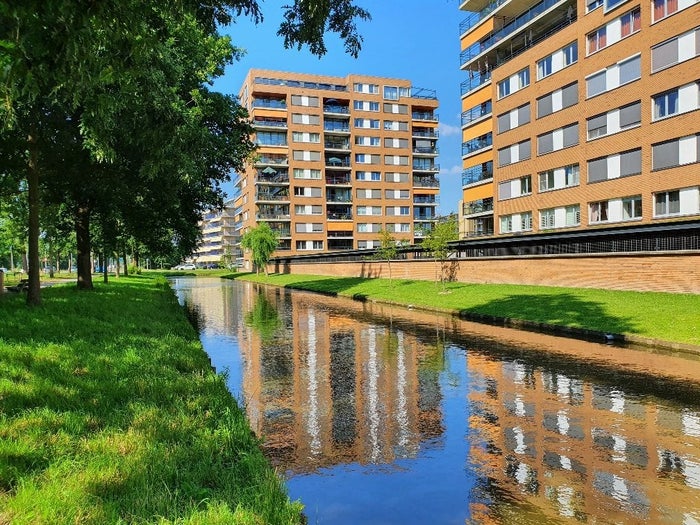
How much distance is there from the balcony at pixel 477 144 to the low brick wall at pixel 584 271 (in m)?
18.7

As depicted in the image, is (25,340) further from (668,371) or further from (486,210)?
(486,210)

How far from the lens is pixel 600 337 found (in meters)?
14.2

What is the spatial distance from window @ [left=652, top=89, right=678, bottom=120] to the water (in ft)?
79.0

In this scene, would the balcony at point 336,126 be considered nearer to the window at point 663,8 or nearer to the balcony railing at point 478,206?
the balcony railing at point 478,206

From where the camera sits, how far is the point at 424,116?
92500mm

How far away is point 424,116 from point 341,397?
89777mm

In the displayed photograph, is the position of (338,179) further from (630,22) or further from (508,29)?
(630,22)

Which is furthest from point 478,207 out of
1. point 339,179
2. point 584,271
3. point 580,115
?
point 339,179

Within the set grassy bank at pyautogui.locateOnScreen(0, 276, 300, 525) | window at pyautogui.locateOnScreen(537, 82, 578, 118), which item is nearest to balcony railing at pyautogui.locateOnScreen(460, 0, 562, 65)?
window at pyautogui.locateOnScreen(537, 82, 578, 118)

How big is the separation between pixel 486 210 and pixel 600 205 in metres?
14.1

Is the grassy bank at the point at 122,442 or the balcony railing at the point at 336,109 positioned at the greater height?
the balcony railing at the point at 336,109

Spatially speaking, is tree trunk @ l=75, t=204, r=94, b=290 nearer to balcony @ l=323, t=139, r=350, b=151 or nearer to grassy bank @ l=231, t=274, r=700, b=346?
grassy bank @ l=231, t=274, r=700, b=346

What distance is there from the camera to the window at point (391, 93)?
291ft

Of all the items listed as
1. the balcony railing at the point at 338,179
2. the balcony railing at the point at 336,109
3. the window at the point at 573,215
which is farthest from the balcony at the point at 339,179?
the window at the point at 573,215
